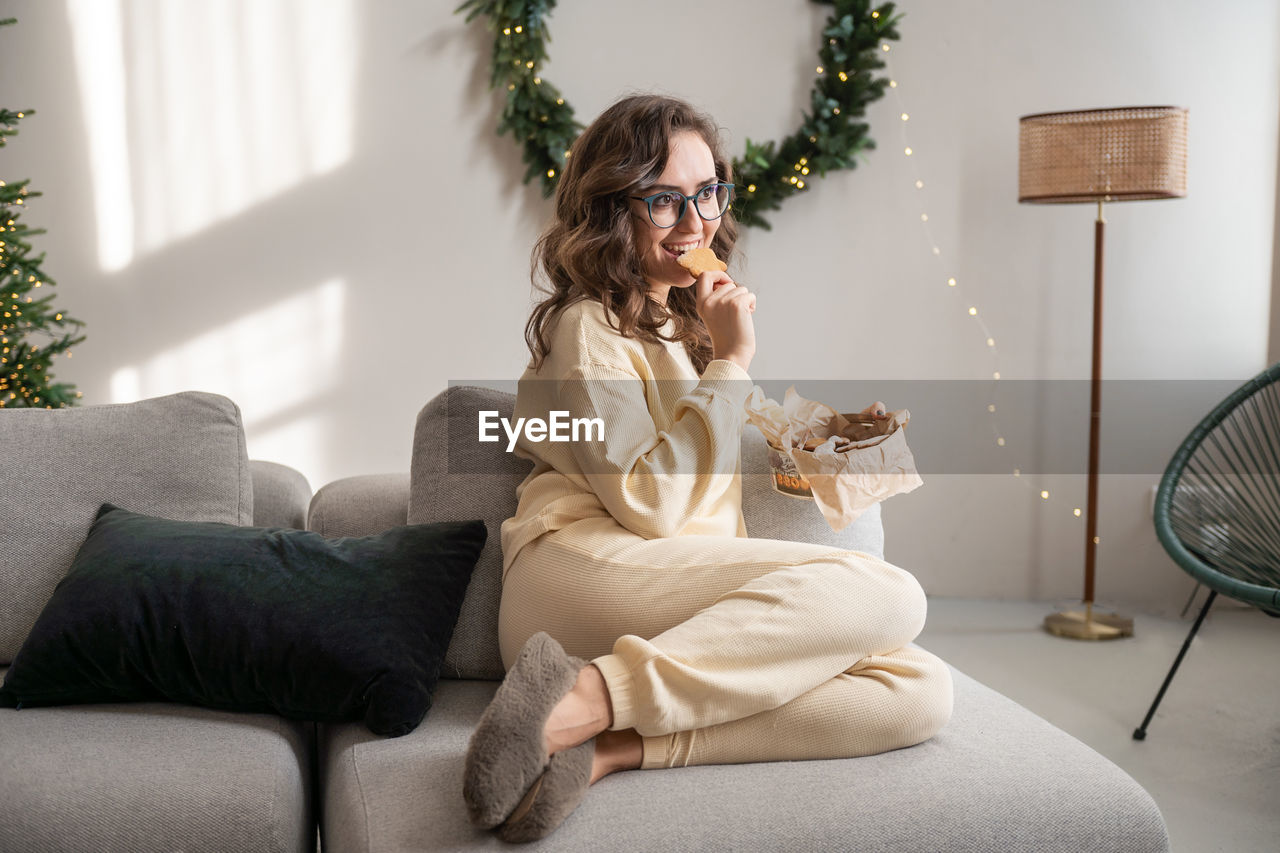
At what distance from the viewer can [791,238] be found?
3158 mm

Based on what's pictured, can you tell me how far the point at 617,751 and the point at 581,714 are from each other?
0.27 feet

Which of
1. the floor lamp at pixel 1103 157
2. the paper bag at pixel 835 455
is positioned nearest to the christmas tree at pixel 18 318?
the paper bag at pixel 835 455

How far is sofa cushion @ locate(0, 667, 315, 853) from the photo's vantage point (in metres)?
1.11

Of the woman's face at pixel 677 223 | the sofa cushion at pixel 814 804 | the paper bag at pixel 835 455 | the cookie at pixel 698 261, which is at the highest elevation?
the woman's face at pixel 677 223

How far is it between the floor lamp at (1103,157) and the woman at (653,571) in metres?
1.39

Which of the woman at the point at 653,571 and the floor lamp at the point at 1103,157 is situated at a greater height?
the floor lamp at the point at 1103,157

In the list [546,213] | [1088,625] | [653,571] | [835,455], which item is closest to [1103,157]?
[1088,625]

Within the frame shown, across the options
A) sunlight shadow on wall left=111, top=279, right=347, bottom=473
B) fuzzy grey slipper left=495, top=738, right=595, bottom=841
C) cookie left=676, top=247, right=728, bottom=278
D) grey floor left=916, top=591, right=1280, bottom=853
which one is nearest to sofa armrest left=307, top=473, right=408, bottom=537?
cookie left=676, top=247, right=728, bottom=278

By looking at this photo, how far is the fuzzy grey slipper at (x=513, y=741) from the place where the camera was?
1028 mm

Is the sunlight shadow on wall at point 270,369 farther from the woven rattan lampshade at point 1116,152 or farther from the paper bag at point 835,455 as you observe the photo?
the woven rattan lampshade at point 1116,152

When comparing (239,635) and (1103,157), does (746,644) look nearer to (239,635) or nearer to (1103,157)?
(239,635)

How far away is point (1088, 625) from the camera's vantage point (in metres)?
2.90

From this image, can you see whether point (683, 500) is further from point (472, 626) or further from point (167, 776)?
point (167, 776)

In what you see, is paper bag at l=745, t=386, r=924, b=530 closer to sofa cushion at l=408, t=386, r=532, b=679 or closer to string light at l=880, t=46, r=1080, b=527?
sofa cushion at l=408, t=386, r=532, b=679
